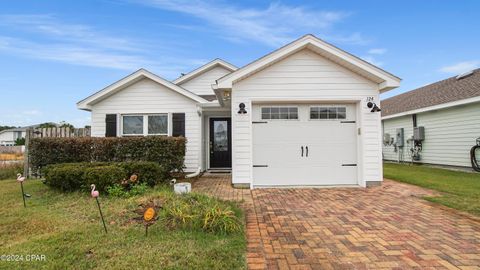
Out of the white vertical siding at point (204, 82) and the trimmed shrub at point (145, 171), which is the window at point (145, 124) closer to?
the trimmed shrub at point (145, 171)

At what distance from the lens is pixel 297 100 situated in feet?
26.5

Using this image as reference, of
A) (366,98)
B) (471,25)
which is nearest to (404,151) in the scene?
(471,25)

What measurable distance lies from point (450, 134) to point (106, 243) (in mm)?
14316

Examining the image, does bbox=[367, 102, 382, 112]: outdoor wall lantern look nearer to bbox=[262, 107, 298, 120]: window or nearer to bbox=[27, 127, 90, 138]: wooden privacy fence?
bbox=[262, 107, 298, 120]: window

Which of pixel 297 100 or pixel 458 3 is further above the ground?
pixel 458 3

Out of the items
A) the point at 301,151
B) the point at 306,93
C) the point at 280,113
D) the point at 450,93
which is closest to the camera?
the point at 306,93

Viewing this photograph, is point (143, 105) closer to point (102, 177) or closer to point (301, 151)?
point (102, 177)

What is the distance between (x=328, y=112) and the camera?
8320 mm

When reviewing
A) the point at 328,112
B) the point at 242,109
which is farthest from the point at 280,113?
the point at 328,112

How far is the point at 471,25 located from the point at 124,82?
1593 centimetres

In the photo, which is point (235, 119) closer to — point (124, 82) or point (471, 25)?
point (124, 82)

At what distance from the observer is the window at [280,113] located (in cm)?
826

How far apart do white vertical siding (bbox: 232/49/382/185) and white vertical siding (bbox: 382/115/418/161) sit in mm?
9277

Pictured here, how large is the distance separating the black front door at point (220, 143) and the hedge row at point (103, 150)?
10.2 feet
